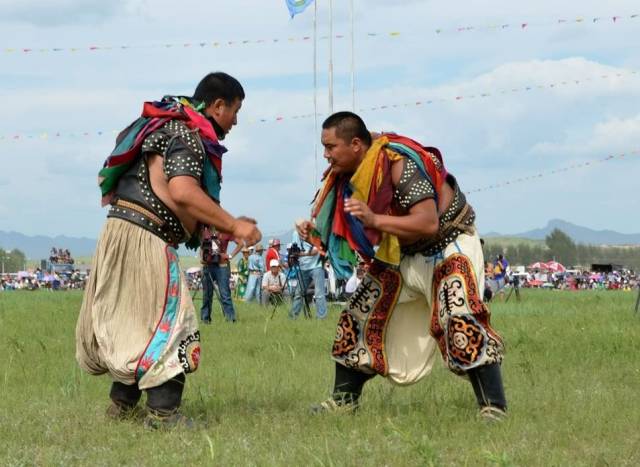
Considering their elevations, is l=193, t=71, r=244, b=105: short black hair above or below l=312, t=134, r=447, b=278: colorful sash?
above

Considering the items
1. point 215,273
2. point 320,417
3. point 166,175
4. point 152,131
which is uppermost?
Answer: point 152,131

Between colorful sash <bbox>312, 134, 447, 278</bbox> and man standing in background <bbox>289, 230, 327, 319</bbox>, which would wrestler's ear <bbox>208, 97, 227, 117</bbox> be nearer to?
colorful sash <bbox>312, 134, 447, 278</bbox>

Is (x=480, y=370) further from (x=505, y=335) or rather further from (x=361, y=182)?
(x=505, y=335)

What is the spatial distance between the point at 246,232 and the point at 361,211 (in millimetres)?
655

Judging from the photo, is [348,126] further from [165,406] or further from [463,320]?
[165,406]

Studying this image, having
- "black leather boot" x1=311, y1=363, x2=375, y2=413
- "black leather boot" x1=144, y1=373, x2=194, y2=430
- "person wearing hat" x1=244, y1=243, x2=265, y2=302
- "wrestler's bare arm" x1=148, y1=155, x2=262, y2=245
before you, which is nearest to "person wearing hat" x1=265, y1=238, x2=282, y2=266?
"person wearing hat" x1=244, y1=243, x2=265, y2=302

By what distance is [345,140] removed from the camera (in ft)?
22.2

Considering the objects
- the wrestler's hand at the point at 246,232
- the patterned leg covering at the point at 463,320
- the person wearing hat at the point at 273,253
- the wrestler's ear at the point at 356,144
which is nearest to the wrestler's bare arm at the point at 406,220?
the patterned leg covering at the point at 463,320

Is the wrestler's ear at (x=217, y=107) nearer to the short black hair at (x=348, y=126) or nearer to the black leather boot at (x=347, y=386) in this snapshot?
the short black hair at (x=348, y=126)

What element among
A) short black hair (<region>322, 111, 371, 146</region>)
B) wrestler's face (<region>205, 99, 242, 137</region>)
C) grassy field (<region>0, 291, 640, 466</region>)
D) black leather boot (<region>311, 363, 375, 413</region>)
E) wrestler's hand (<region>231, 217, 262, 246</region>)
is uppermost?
wrestler's face (<region>205, 99, 242, 137</region>)

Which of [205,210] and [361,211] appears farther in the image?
[361,211]

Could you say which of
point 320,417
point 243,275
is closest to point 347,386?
point 320,417

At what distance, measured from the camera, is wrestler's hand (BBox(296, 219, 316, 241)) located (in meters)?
6.97

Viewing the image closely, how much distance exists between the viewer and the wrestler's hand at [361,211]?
6418 mm
